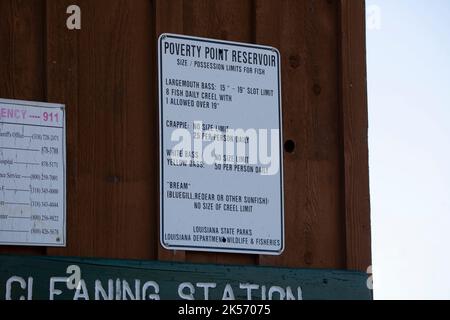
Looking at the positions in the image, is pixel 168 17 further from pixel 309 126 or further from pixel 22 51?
pixel 309 126

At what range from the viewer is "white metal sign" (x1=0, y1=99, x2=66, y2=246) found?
682 centimetres

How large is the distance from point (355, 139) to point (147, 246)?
171cm

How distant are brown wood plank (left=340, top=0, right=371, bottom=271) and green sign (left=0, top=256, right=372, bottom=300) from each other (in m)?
0.23

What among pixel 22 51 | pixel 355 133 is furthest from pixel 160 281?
pixel 355 133

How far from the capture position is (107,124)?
23.7 feet

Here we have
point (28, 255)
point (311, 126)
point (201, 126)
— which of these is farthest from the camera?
point (311, 126)

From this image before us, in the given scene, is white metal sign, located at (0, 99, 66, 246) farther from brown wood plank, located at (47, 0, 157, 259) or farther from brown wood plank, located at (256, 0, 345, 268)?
brown wood plank, located at (256, 0, 345, 268)

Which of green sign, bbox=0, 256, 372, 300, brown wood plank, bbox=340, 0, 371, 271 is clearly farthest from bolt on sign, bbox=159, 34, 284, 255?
brown wood plank, bbox=340, 0, 371, 271

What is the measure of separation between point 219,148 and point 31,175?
121 centimetres

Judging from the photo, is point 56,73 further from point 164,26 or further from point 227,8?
point 227,8

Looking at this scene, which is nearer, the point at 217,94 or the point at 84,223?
the point at 84,223

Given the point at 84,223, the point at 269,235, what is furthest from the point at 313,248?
the point at 84,223

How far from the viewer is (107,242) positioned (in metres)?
7.12

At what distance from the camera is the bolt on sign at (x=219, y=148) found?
7.32 meters
